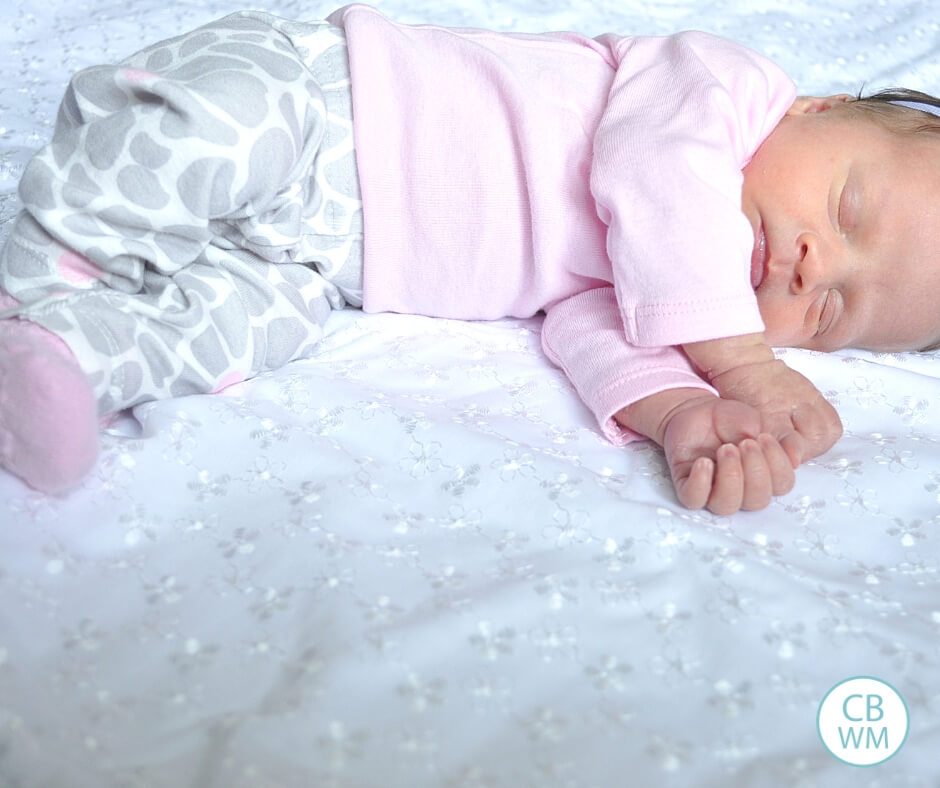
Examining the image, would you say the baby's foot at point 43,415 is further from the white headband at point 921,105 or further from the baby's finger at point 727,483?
the white headband at point 921,105

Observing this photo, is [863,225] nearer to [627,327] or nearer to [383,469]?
[627,327]

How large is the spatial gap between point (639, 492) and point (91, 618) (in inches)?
22.6

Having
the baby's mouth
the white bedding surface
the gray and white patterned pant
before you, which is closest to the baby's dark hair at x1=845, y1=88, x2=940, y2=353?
the baby's mouth

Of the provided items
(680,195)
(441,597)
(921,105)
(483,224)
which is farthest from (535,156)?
(921,105)

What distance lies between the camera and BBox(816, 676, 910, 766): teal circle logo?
31.3 inches

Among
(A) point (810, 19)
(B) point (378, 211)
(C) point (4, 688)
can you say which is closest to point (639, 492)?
(B) point (378, 211)

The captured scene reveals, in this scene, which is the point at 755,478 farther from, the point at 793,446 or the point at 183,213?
the point at 183,213

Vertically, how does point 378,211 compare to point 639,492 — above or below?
above

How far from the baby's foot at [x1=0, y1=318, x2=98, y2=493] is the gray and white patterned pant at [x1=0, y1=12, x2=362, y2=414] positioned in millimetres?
52

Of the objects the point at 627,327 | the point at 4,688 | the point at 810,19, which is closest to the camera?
the point at 4,688

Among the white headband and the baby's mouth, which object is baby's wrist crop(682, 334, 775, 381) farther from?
the white headband

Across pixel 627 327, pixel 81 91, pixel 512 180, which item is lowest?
pixel 627 327

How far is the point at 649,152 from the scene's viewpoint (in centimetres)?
120

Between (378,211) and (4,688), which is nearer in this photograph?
(4,688)
